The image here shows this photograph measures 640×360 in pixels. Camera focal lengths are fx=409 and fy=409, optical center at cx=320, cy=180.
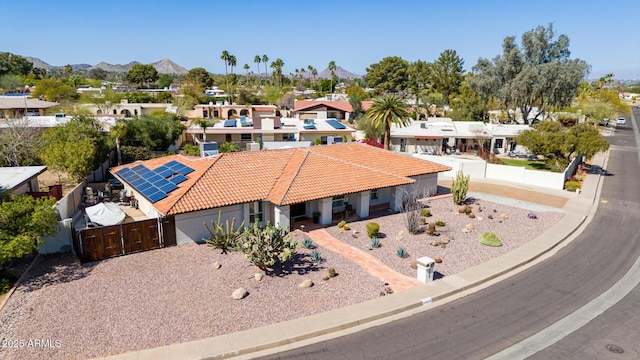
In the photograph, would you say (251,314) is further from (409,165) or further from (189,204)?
(409,165)

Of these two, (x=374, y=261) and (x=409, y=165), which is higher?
(x=409, y=165)

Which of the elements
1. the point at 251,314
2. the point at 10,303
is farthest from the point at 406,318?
the point at 10,303

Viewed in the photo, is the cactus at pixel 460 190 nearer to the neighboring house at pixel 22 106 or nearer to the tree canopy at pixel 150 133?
the tree canopy at pixel 150 133

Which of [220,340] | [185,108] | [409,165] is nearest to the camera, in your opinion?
[220,340]

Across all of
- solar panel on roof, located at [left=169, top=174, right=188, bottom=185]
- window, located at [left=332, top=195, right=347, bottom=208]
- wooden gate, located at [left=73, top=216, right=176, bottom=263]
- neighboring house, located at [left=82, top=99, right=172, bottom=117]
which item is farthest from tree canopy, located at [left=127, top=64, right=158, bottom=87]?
wooden gate, located at [left=73, top=216, right=176, bottom=263]

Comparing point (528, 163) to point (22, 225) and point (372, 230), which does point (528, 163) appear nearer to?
point (372, 230)

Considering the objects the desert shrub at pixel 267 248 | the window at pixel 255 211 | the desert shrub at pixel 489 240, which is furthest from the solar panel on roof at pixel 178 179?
the desert shrub at pixel 489 240

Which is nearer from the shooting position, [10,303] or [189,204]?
[10,303]
